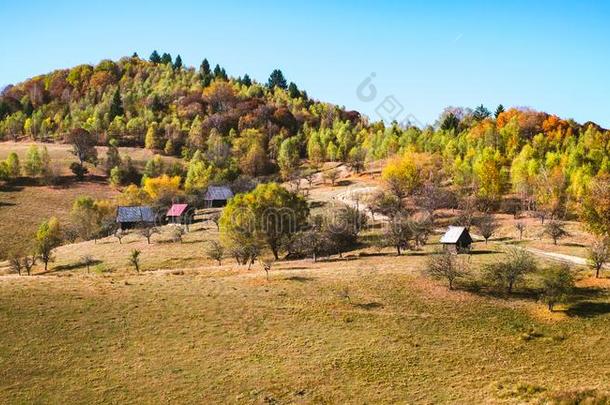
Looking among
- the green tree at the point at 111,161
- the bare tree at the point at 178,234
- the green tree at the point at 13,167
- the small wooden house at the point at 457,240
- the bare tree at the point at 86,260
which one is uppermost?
the green tree at the point at 111,161

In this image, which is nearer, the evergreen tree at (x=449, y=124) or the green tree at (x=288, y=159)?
the green tree at (x=288, y=159)

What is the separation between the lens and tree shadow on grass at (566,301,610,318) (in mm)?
47469

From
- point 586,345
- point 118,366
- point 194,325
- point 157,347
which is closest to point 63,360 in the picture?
point 118,366

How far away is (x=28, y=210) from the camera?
123000mm

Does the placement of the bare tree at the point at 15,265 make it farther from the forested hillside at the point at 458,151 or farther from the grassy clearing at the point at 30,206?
the forested hillside at the point at 458,151

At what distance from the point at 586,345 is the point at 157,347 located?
34377 mm

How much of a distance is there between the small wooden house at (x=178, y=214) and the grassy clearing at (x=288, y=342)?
177ft

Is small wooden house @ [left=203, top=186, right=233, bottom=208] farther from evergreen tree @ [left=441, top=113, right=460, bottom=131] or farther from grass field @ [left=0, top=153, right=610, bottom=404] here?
evergreen tree @ [left=441, top=113, right=460, bottom=131]

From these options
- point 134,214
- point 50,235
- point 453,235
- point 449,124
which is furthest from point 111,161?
point 453,235

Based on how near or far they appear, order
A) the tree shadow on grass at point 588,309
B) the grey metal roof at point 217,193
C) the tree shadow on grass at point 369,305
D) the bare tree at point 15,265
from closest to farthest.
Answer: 1. the tree shadow on grass at point 588,309
2. the tree shadow on grass at point 369,305
3. the bare tree at point 15,265
4. the grey metal roof at point 217,193

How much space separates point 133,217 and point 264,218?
4677 cm

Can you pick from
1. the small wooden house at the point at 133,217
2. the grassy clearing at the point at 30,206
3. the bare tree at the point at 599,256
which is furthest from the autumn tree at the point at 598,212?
the grassy clearing at the point at 30,206

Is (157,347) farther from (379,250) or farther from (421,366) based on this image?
(379,250)

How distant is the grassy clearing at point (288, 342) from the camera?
3606cm
